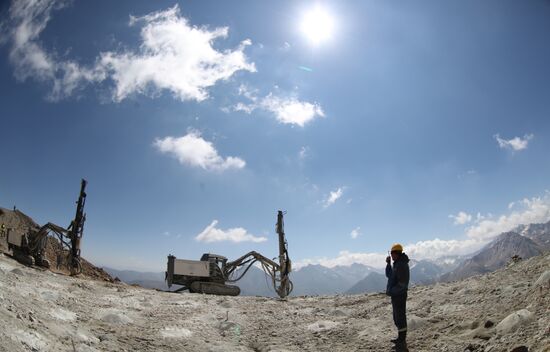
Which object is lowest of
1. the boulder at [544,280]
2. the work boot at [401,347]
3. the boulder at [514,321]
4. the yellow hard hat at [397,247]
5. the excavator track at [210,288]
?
the excavator track at [210,288]

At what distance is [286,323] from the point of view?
11.1 m

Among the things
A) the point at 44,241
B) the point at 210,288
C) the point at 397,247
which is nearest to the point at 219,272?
the point at 210,288

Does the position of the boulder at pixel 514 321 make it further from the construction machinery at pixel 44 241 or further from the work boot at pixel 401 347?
the construction machinery at pixel 44 241

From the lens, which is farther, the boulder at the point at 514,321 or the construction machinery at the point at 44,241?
the construction machinery at the point at 44,241

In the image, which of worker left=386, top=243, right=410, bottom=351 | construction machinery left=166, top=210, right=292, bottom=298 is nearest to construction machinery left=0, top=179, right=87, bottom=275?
construction machinery left=166, top=210, right=292, bottom=298

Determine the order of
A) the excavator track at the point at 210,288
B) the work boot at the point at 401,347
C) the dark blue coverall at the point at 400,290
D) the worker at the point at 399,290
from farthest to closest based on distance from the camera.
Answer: the excavator track at the point at 210,288, the dark blue coverall at the point at 400,290, the worker at the point at 399,290, the work boot at the point at 401,347

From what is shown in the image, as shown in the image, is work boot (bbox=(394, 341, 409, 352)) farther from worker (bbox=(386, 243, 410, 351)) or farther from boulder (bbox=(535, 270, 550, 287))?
boulder (bbox=(535, 270, 550, 287))

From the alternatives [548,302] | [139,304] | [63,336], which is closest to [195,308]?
[139,304]

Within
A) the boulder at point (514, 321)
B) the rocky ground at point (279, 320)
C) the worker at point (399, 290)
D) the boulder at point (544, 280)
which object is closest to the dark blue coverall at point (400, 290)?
the worker at point (399, 290)

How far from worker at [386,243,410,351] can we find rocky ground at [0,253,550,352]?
0.32 metres

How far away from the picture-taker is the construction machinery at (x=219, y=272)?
74.8 ft

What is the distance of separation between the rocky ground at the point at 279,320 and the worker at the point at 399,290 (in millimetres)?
322

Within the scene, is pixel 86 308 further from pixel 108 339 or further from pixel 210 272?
pixel 210 272

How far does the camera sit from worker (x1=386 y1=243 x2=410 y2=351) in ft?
25.8
